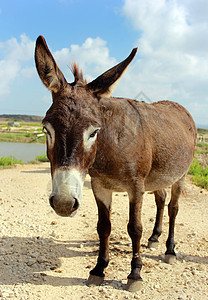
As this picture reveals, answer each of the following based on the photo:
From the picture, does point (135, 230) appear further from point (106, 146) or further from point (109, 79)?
point (109, 79)

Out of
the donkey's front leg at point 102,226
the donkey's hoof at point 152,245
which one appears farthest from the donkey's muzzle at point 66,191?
the donkey's hoof at point 152,245

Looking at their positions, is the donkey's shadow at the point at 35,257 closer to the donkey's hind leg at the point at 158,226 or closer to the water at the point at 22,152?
the donkey's hind leg at the point at 158,226

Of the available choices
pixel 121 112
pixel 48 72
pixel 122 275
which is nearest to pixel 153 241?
pixel 122 275

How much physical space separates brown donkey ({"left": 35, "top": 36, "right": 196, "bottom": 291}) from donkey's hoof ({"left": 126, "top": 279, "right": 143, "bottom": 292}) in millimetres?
12

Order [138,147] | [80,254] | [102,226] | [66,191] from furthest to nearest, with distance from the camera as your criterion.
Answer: [80,254] → [102,226] → [138,147] → [66,191]

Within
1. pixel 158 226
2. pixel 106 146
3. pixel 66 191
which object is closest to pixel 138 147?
pixel 106 146

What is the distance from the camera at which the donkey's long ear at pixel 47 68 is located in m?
2.71

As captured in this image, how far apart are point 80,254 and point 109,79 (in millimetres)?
3130

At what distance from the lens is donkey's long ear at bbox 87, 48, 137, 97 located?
2.80 metres

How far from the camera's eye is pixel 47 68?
280 cm

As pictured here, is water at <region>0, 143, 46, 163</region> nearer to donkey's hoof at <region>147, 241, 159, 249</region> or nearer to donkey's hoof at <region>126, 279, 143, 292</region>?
donkey's hoof at <region>147, 241, 159, 249</region>

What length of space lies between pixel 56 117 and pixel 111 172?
44.7 inches

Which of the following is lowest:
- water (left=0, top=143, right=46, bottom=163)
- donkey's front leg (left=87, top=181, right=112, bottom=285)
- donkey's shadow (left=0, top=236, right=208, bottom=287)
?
water (left=0, top=143, right=46, bottom=163)

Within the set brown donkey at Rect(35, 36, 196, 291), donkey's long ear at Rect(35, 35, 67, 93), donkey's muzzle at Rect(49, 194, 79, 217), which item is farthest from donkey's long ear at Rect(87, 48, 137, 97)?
donkey's muzzle at Rect(49, 194, 79, 217)
